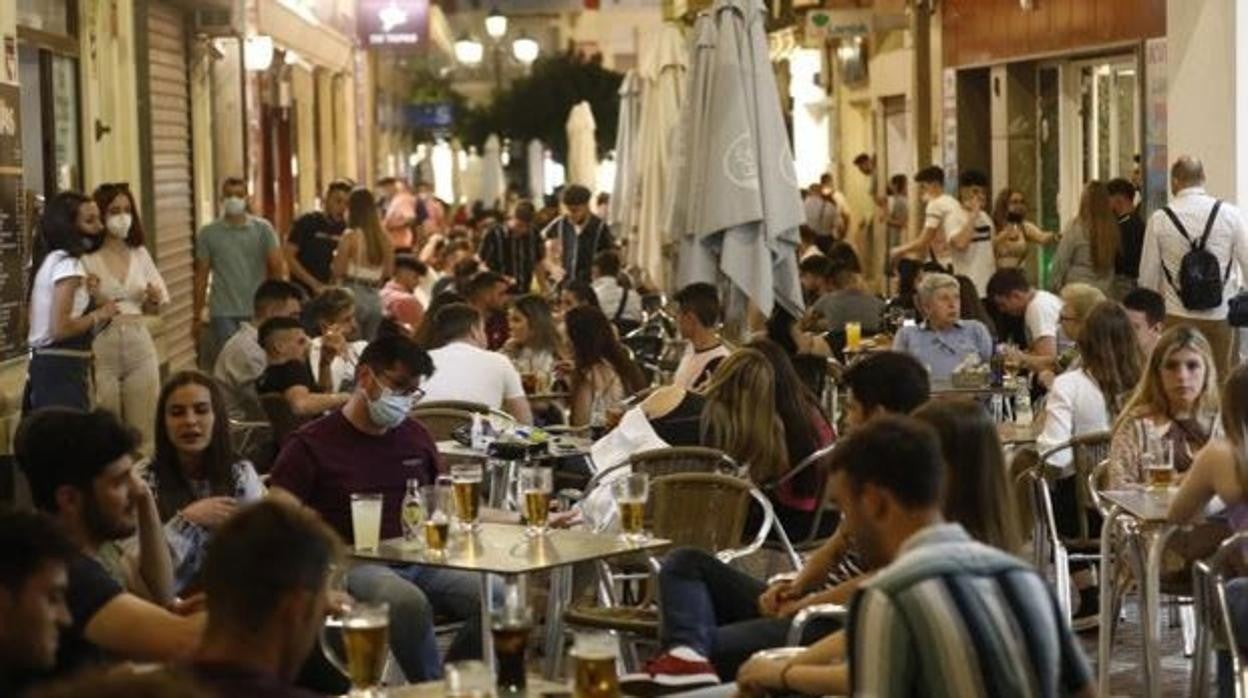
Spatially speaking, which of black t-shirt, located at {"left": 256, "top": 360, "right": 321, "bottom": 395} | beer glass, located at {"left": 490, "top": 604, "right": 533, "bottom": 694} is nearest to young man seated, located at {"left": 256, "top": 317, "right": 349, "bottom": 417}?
black t-shirt, located at {"left": 256, "top": 360, "right": 321, "bottom": 395}

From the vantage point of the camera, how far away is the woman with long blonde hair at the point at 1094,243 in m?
18.2

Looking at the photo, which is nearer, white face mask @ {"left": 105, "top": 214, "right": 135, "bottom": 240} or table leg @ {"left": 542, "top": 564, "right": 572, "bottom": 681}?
table leg @ {"left": 542, "top": 564, "right": 572, "bottom": 681}

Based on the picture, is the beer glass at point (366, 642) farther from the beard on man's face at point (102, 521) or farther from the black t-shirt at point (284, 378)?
→ the black t-shirt at point (284, 378)

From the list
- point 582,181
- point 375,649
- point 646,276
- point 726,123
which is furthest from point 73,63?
point 582,181

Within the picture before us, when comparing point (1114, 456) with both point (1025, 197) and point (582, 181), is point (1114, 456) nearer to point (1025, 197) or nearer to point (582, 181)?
point (1025, 197)

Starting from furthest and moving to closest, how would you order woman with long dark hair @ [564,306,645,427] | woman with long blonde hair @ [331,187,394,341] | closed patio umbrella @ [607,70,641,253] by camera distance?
closed patio umbrella @ [607,70,641,253] → woman with long blonde hair @ [331,187,394,341] → woman with long dark hair @ [564,306,645,427]

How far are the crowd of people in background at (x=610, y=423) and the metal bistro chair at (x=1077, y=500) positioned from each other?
14 cm

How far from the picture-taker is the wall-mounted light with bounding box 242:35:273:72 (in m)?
28.5

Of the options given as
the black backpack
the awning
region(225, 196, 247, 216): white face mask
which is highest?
the awning

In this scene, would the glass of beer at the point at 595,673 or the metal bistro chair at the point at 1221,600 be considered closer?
the glass of beer at the point at 595,673

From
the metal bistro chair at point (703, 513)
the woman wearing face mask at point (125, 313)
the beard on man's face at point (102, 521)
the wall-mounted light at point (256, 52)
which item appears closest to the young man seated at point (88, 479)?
the beard on man's face at point (102, 521)

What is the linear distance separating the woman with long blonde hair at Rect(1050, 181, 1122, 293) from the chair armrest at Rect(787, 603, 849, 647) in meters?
10.8

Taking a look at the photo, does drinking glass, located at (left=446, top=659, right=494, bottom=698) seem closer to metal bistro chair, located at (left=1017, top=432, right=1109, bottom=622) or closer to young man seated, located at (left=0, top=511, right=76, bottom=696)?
young man seated, located at (left=0, top=511, right=76, bottom=696)

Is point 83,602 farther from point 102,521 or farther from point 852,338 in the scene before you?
point 852,338
